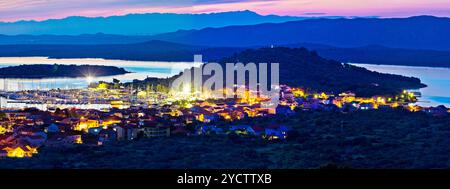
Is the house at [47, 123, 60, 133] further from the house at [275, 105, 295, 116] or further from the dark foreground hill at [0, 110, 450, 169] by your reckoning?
the house at [275, 105, 295, 116]

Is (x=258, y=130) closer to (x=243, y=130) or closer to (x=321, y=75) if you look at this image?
(x=243, y=130)

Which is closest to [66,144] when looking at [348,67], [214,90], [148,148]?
[148,148]

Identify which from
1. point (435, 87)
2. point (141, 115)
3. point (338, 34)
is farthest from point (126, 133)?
point (338, 34)

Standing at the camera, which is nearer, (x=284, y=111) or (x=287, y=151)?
(x=287, y=151)

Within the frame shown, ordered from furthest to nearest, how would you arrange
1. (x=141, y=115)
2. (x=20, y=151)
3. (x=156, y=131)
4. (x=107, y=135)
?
1. (x=141, y=115)
2. (x=156, y=131)
3. (x=107, y=135)
4. (x=20, y=151)

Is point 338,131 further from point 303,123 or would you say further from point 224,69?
point 224,69

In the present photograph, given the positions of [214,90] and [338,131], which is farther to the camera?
[214,90]
